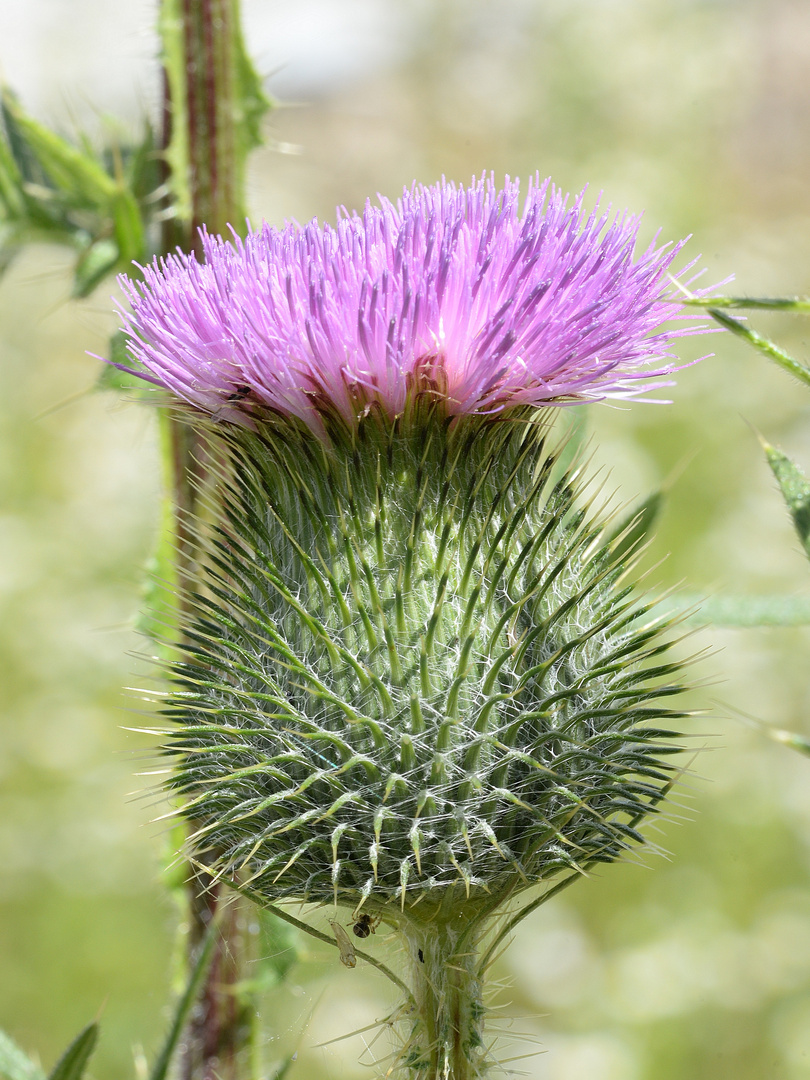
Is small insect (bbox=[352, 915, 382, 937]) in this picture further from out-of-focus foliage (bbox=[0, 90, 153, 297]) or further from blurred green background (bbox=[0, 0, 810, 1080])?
out-of-focus foliage (bbox=[0, 90, 153, 297])

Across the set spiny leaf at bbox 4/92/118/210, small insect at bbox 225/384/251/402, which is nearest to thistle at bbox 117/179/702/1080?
small insect at bbox 225/384/251/402

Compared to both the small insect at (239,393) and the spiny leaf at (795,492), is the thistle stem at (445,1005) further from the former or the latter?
the small insect at (239,393)

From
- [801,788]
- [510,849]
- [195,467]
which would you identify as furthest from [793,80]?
[510,849]

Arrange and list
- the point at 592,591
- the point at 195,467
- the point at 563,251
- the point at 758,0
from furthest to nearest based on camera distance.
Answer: the point at 758,0
the point at 195,467
the point at 592,591
the point at 563,251

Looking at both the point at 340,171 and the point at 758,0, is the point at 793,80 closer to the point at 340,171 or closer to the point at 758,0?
the point at 758,0

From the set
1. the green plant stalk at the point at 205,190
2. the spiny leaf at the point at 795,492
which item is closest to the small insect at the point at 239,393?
the green plant stalk at the point at 205,190

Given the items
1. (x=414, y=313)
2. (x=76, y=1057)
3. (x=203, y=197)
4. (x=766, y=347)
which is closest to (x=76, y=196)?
(x=203, y=197)
